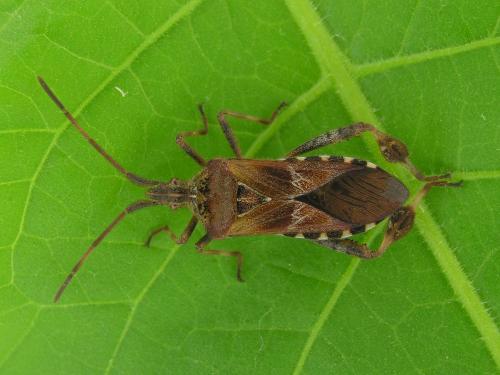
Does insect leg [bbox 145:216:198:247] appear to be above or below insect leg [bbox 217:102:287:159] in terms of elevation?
below

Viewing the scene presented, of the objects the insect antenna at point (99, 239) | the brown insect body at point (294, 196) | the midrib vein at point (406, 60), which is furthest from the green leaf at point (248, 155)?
the brown insect body at point (294, 196)

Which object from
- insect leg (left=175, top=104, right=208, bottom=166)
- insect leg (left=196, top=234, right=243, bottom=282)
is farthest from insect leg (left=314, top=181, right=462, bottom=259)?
insect leg (left=175, top=104, right=208, bottom=166)

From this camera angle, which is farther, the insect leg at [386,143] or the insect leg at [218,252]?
the insect leg at [218,252]

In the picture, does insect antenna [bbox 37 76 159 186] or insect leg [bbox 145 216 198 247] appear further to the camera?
insect leg [bbox 145 216 198 247]

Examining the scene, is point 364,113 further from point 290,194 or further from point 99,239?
point 99,239

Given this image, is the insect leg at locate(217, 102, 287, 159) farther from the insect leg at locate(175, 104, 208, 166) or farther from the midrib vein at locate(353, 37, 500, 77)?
the midrib vein at locate(353, 37, 500, 77)

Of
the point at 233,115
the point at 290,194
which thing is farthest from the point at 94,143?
the point at 290,194

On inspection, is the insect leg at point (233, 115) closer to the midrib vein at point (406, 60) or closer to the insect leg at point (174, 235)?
the midrib vein at point (406, 60)
